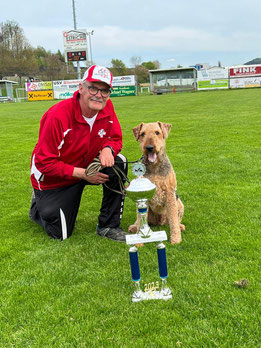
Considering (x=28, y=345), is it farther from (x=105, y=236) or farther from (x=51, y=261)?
(x=105, y=236)

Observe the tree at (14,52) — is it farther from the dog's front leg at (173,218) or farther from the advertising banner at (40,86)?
the dog's front leg at (173,218)

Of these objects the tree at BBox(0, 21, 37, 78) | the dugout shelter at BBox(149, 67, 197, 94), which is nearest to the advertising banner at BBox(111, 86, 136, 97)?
the dugout shelter at BBox(149, 67, 197, 94)

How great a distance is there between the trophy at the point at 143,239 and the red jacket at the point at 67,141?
1.24m

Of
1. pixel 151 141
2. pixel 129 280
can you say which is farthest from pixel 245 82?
pixel 129 280

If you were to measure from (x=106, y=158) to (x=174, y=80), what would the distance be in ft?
149

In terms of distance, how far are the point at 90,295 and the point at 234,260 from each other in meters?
1.34

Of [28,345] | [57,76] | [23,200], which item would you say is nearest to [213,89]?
[57,76]

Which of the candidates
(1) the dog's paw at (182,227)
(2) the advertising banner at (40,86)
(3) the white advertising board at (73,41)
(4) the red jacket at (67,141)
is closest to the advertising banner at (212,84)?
(3) the white advertising board at (73,41)

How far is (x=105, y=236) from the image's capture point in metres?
3.59

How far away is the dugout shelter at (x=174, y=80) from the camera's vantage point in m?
44.4

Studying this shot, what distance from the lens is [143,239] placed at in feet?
7.34

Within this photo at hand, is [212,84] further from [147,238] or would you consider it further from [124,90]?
[147,238]

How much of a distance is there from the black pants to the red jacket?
0.10 m

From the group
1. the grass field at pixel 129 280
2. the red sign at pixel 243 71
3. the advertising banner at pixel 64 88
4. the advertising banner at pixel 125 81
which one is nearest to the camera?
the grass field at pixel 129 280
